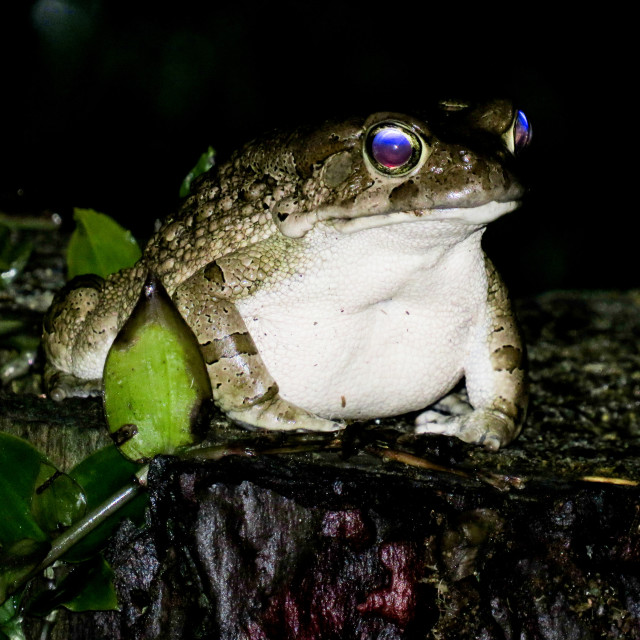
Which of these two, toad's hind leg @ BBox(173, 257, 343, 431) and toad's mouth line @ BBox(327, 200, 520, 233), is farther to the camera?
toad's hind leg @ BBox(173, 257, 343, 431)

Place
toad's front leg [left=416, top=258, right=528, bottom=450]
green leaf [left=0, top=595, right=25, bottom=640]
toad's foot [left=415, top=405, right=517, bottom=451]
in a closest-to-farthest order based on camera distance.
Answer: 1. green leaf [left=0, top=595, right=25, bottom=640]
2. toad's foot [left=415, top=405, right=517, bottom=451]
3. toad's front leg [left=416, top=258, right=528, bottom=450]

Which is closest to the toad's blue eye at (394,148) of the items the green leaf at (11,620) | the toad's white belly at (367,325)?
the toad's white belly at (367,325)

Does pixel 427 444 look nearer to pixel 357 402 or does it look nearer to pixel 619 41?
pixel 357 402

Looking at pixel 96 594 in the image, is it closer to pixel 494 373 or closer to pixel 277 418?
pixel 277 418

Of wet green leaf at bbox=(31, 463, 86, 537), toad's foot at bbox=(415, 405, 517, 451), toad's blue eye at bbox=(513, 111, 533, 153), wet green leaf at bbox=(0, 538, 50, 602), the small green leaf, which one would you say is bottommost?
the small green leaf

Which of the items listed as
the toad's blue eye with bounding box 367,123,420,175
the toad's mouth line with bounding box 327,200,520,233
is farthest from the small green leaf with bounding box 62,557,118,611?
the toad's blue eye with bounding box 367,123,420,175

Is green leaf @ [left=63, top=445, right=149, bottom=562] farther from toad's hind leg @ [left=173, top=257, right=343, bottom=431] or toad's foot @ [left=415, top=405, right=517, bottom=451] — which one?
toad's foot @ [left=415, top=405, right=517, bottom=451]
